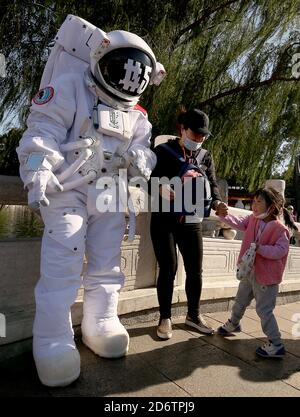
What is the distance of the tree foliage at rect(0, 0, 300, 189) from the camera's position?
5.57 m

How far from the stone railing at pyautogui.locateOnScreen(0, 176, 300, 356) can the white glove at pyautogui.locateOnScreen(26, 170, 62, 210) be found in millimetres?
546

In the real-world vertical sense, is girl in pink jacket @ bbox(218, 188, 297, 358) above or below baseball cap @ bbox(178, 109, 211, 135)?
below

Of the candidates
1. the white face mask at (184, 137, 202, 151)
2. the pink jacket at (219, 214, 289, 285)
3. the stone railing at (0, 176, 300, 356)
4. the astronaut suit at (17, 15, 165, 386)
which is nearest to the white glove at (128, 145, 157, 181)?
the astronaut suit at (17, 15, 165, 386)

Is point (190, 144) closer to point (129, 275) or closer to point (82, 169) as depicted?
point (82, 169)

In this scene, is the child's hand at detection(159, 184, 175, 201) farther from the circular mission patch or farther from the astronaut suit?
the circular mission patch

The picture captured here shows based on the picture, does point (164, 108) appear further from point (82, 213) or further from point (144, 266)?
point (82, 213)

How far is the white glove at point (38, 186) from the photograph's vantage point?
73.2 inches

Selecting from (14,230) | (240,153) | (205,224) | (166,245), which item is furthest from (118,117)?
(240,153)

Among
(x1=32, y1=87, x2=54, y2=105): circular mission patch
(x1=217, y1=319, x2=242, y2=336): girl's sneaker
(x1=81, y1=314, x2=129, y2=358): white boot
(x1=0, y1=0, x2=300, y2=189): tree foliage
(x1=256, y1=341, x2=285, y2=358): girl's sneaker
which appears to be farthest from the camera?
(x1=0, y1=0, x2=300, y2=189): tree foliage

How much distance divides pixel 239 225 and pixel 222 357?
0.96 meters

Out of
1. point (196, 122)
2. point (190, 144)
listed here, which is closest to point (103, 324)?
point (190, 144)

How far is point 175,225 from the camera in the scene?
2.66 m

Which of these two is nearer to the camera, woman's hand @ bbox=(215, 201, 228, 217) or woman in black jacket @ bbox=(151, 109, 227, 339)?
woman in black jacket @ bbox=(151, 109, 227, 339)

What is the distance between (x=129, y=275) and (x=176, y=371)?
875mm
